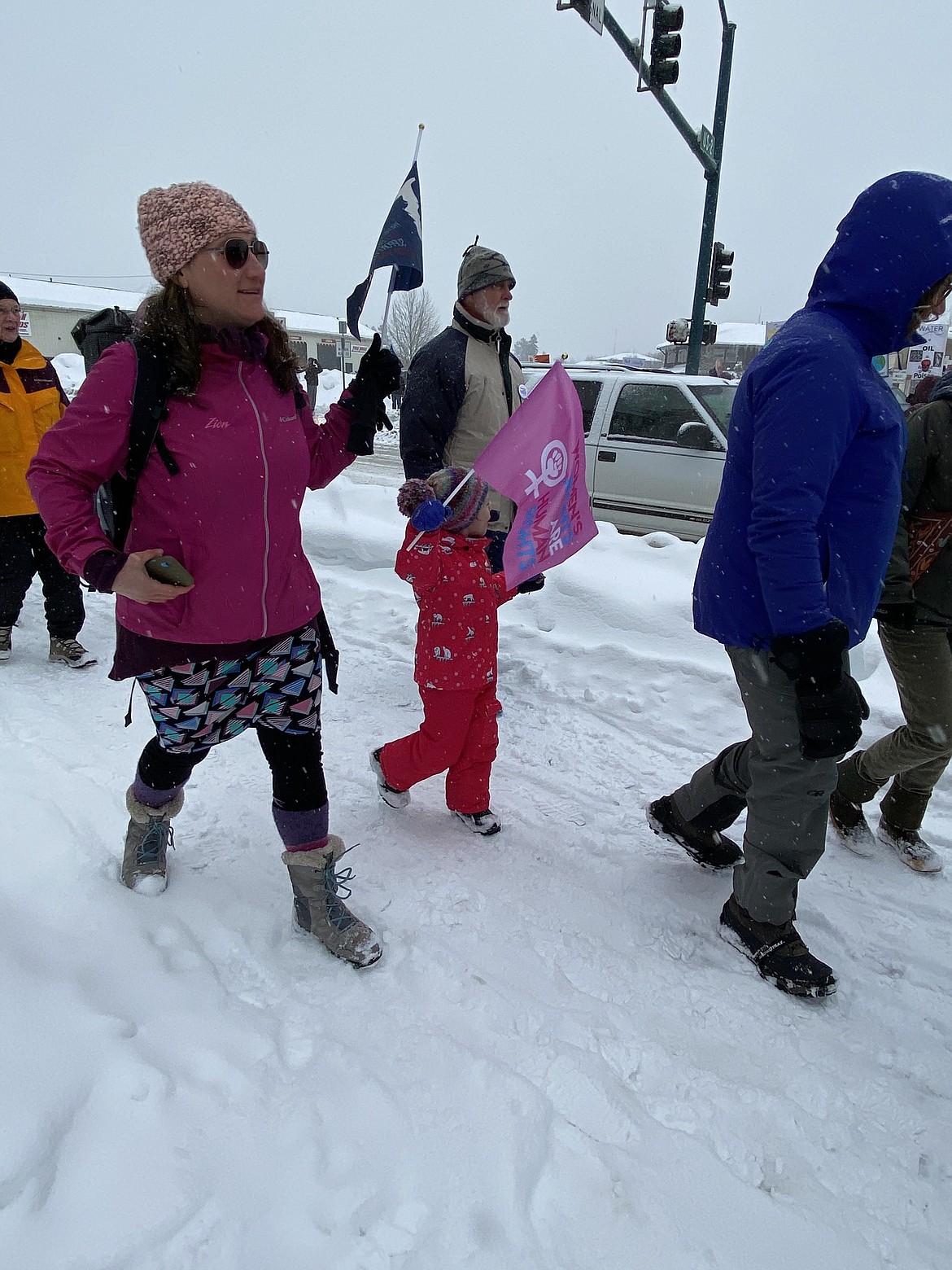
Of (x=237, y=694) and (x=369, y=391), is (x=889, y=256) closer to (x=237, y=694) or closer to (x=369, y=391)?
(x=369, y=391)

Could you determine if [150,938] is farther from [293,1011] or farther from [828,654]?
[828,654]

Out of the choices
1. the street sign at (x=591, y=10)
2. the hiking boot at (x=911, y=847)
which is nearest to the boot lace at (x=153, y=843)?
the hiking boot at (x=911, y=847)

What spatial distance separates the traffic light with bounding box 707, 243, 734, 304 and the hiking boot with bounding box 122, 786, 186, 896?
473 inches

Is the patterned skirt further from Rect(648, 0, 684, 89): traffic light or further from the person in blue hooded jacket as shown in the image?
Rect(648, 0, 684, 89): traffic light

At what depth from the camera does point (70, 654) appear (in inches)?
167

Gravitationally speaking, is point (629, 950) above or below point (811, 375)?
below

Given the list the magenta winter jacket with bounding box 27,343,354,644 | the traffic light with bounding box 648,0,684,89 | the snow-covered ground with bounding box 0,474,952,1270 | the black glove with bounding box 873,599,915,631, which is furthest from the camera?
the traffic light with bounding box 648,0,684,89

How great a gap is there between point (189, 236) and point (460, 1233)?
225 centimetres

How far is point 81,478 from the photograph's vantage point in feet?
5.80

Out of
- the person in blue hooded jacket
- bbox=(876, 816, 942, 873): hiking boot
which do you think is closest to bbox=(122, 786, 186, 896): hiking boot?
the person in blue hooded jacket

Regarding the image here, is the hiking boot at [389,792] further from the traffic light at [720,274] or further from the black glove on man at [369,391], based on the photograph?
the traffic light at [720,274]

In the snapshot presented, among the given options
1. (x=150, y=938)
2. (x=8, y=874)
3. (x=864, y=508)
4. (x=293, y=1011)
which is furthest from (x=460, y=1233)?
(x=864, y=508)

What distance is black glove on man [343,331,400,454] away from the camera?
221 centimetres

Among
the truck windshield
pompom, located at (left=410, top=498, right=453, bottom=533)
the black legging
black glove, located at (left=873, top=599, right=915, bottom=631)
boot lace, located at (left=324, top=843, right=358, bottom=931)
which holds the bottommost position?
boot lace, located at (left=324, top=843, right=358, bottom=931)
